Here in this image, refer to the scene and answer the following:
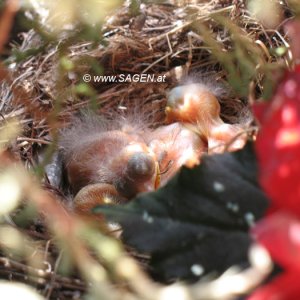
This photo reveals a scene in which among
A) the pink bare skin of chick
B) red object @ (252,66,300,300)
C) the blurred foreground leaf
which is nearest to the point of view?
red object @ (252,66,300,300)

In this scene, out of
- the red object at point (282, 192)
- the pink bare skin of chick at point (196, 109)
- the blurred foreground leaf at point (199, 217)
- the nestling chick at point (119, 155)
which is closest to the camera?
the red object at point (282, 192)

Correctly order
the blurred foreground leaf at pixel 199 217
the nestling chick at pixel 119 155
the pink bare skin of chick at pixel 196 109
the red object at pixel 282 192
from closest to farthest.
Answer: the red object at pixel 282 192 → the blurred foreground leaf at pixel 199 217 → the nestling chick at pixel 119 155 → the pink bare skin of chick at pixel 196 109

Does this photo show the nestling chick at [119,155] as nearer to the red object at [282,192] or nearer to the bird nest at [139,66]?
the bird nest at [139,66]

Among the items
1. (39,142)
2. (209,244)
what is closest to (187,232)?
(209,244)

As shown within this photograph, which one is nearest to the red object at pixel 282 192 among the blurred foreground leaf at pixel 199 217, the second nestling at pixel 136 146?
the blurred foreground leaf at pixel 199 217

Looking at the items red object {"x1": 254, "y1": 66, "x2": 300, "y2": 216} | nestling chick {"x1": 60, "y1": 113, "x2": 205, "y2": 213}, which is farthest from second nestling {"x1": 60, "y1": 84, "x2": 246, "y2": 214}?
red object {"x1": 254, "y1": 66, "x2": 300, "y2": 216}

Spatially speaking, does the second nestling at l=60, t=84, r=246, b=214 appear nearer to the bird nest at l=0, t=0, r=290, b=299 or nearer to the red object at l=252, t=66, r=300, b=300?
the bird nest at l=0, t=0, r=290, b=299

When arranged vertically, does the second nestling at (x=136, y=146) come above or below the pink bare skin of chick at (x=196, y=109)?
below

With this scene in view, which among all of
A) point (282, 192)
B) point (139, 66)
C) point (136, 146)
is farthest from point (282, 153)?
point (139, 66)

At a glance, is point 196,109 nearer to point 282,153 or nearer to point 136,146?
point 136,146
